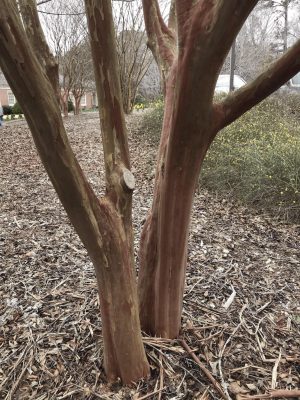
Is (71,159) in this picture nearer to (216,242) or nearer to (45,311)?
(45,311)

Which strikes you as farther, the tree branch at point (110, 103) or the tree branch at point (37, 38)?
the tree branch at point (37, 38)

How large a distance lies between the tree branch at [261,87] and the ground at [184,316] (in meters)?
1.25

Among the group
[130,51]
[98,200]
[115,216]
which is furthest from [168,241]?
[130,51]

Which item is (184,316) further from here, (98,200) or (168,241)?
(98,200)

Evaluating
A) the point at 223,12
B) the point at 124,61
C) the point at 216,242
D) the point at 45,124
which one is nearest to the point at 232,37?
the point at 223,12

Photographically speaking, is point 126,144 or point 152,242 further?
point 152,242

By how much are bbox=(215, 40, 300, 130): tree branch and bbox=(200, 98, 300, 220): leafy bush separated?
119 inches

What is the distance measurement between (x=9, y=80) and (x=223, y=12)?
2.34 ft

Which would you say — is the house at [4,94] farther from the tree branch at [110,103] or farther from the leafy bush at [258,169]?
the tree branch at [110,103]

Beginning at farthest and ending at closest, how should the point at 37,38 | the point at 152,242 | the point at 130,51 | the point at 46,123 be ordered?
1. the point at 130,51
2. the point at 152,242
3. the point at 37,38
4. the point at 46,123

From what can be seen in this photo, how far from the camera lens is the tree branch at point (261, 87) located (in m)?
1.36

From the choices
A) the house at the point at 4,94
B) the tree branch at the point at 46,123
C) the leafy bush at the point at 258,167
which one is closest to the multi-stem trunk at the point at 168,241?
the tree branch at the point at 46,123

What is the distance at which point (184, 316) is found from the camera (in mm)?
2293

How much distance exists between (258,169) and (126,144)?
346cm
